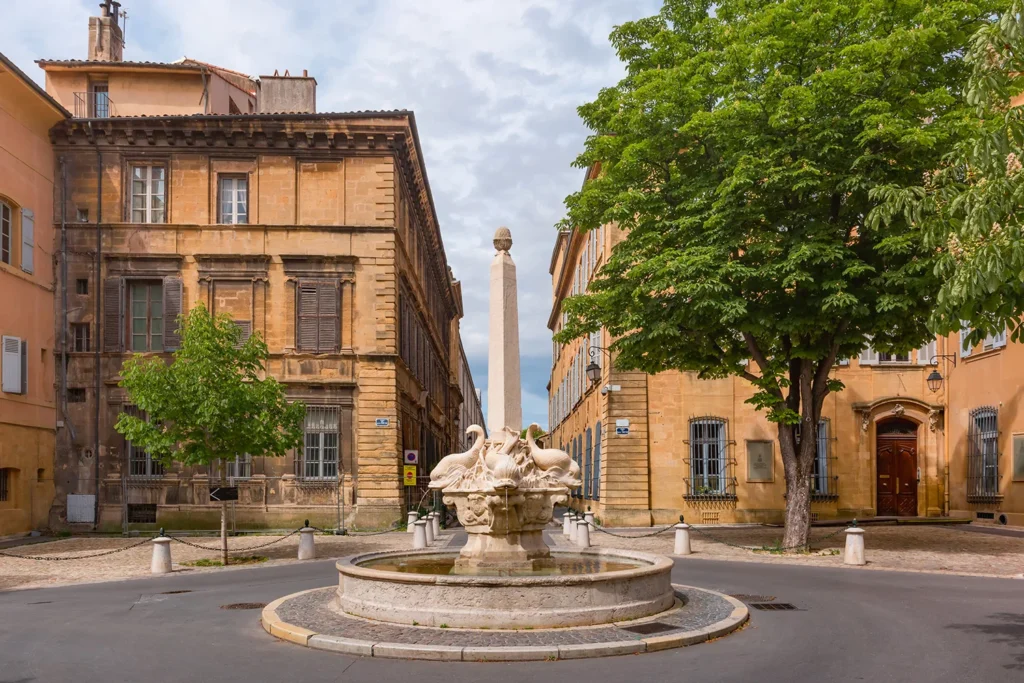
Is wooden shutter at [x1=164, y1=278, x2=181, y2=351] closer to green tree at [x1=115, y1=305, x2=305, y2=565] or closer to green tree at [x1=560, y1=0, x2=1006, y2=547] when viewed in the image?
green tree at [x1=115, y1=305, x2=305, y2=565]

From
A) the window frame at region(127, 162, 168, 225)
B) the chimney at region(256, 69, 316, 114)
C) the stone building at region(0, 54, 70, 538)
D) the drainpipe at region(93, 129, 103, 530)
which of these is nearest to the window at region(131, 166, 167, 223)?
the window frame at region(127, 162, 168, 225)

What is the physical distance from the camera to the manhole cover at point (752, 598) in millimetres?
12912

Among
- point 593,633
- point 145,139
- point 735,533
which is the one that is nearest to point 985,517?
point 735,533

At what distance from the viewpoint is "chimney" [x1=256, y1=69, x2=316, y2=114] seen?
3114cm

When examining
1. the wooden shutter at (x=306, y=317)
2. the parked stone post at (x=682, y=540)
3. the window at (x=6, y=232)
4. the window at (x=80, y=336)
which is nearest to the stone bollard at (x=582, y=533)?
the parked stone post at (x=682, y=540)

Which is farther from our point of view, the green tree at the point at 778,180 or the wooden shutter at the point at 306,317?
the wooden shutter at the point at 306,317

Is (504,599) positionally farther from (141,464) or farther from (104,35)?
(104,35)

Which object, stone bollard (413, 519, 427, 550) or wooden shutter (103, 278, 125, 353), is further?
wooden shutter (103, 278, 125, 353)

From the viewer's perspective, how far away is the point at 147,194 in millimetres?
28484

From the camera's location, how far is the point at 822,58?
1833 cm

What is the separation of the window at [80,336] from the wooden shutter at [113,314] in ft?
2.04

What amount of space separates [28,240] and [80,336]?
10.5ft

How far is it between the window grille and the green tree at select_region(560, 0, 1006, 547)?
23.9 feet

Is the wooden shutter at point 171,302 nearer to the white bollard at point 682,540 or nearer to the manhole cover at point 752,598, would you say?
the white bollard at point 682,540
